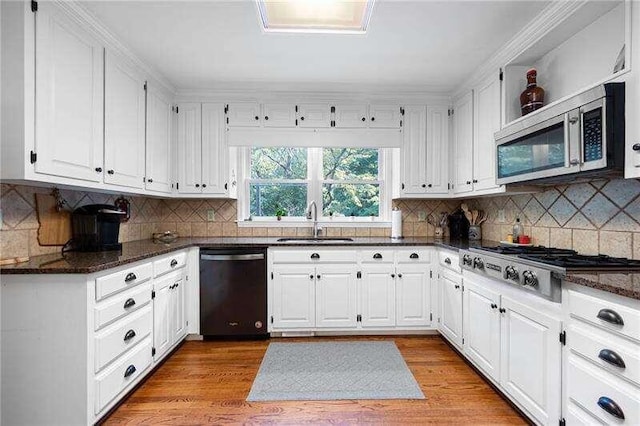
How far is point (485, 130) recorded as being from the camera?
Result: 107 inches

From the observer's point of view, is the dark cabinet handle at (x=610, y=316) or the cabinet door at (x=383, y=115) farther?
the cabinet door at (x=383, y=115)

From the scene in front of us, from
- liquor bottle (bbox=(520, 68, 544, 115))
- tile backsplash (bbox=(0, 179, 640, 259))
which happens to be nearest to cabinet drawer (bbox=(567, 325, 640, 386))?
tile backsplash (bbox=(0, 179, 640, 259))

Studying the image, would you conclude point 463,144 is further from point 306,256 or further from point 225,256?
point 225,256

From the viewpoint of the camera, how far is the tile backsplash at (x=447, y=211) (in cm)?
187

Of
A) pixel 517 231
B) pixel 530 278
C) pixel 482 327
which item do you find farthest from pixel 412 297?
pixel 530 278

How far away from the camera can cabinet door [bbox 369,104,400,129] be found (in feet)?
11.1

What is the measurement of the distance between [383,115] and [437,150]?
2.26 ft

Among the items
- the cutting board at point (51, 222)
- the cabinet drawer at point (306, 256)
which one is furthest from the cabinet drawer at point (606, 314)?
the cutting board at point (51, 222)

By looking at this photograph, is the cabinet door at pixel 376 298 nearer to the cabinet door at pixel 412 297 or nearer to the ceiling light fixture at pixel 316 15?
the cabinet door at pixel 412 297

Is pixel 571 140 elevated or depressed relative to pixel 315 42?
depressed

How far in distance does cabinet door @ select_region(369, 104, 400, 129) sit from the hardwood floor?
2.28 metres

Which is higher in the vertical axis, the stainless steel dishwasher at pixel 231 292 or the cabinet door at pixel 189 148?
the cabinet door at pixel 189 148

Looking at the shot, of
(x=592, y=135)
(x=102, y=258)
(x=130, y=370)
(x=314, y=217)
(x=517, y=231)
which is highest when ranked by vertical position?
(x=592, y=135)

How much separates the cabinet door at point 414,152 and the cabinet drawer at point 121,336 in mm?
2614
